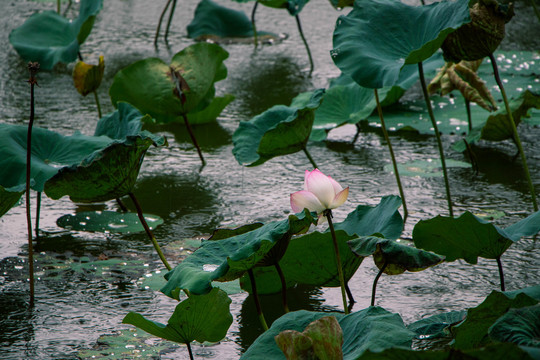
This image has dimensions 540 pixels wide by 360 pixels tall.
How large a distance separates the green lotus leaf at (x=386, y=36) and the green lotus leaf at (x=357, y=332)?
75cm

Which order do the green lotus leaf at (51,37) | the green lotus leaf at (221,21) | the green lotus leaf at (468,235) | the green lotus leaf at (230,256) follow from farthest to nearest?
the green lotus leaf at (221,21)
the green lotus leaf at (51,37)
the green lotus leaf at (468,235)
the green lotus leaf at (230,256)

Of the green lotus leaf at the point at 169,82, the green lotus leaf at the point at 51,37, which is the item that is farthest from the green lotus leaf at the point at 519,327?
the green lotus leaf at the point at 51,37

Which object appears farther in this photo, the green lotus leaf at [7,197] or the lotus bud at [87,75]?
the lotus bud at [87,75]

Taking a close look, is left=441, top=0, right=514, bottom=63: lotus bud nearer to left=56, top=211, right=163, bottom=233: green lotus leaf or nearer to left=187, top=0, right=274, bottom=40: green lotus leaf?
left=56, top=211, right=163, bottom=233: green lotus leaf

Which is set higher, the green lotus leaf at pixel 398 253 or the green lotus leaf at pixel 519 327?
the green lotus leaf at pixel 519 327

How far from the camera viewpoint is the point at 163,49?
3979mm

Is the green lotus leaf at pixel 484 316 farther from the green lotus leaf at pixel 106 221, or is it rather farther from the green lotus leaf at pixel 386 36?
the green lotus leaf at pixel 106 221

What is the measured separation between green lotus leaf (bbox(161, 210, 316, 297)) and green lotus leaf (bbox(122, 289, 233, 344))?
36 mm

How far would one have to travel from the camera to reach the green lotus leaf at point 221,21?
166 inches

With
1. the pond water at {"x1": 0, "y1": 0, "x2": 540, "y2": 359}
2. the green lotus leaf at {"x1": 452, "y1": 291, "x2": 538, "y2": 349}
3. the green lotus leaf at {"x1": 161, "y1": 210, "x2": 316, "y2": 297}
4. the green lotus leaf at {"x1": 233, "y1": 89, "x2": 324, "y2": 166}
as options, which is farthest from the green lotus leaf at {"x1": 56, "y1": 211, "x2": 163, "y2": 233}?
the green lotus leaf at {"x1": 452, "y1": 291, "x2": 538, "y2": 349}

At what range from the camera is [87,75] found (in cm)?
267

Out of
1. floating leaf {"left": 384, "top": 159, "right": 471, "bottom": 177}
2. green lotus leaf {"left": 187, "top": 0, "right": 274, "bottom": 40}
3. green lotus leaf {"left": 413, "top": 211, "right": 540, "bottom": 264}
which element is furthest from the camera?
green lotus leaf {"left": 187, "top": 0, "right": 274, "bottom": 40}

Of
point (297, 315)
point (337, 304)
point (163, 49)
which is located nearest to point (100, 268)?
Answer: point (337, 304)

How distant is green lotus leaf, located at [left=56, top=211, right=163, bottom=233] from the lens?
2.16 m
